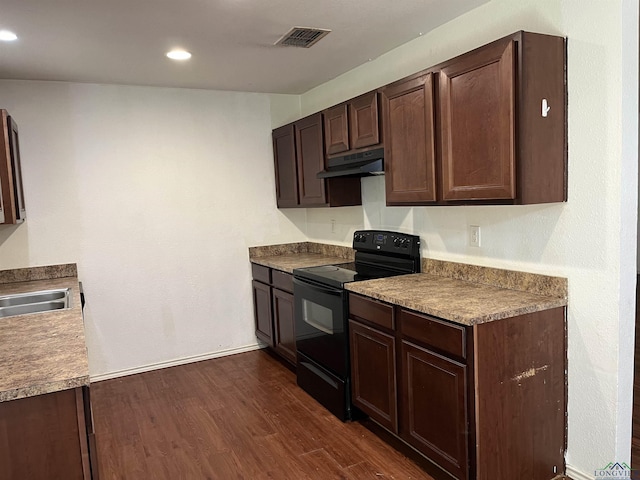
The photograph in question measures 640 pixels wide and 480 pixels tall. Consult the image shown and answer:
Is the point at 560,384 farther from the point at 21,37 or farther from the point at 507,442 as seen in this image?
the point at 21,37

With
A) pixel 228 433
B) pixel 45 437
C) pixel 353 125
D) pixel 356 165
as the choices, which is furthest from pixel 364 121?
pixel 45 437

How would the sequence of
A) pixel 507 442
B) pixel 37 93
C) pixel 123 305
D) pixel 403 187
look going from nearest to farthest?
pixel 507 442 → pixel 403 187 → pixel 37 93 → pixel 123 305

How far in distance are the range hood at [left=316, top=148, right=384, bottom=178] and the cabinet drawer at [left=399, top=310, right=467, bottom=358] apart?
100 centimetres

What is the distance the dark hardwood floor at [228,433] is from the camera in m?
2.57

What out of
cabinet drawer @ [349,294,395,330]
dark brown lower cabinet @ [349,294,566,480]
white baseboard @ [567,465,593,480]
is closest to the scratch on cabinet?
dark brown lower cabinet @ [349,294,566,480]

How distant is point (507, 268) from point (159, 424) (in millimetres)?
2370

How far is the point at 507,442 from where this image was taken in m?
2.17

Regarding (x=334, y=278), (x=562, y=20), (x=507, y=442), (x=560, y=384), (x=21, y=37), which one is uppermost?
(x=21, y=37)

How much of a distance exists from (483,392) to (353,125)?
1.91m

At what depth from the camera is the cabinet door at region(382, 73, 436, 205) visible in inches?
98.6

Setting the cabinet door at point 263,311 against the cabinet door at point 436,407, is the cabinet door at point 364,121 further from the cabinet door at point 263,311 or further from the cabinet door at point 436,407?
the cabinet door at point 263,311

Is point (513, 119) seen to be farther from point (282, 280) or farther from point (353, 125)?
point (282, 280)

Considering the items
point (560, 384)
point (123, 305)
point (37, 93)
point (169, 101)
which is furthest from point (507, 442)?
point (37, 93)

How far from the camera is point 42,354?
1790 mm
